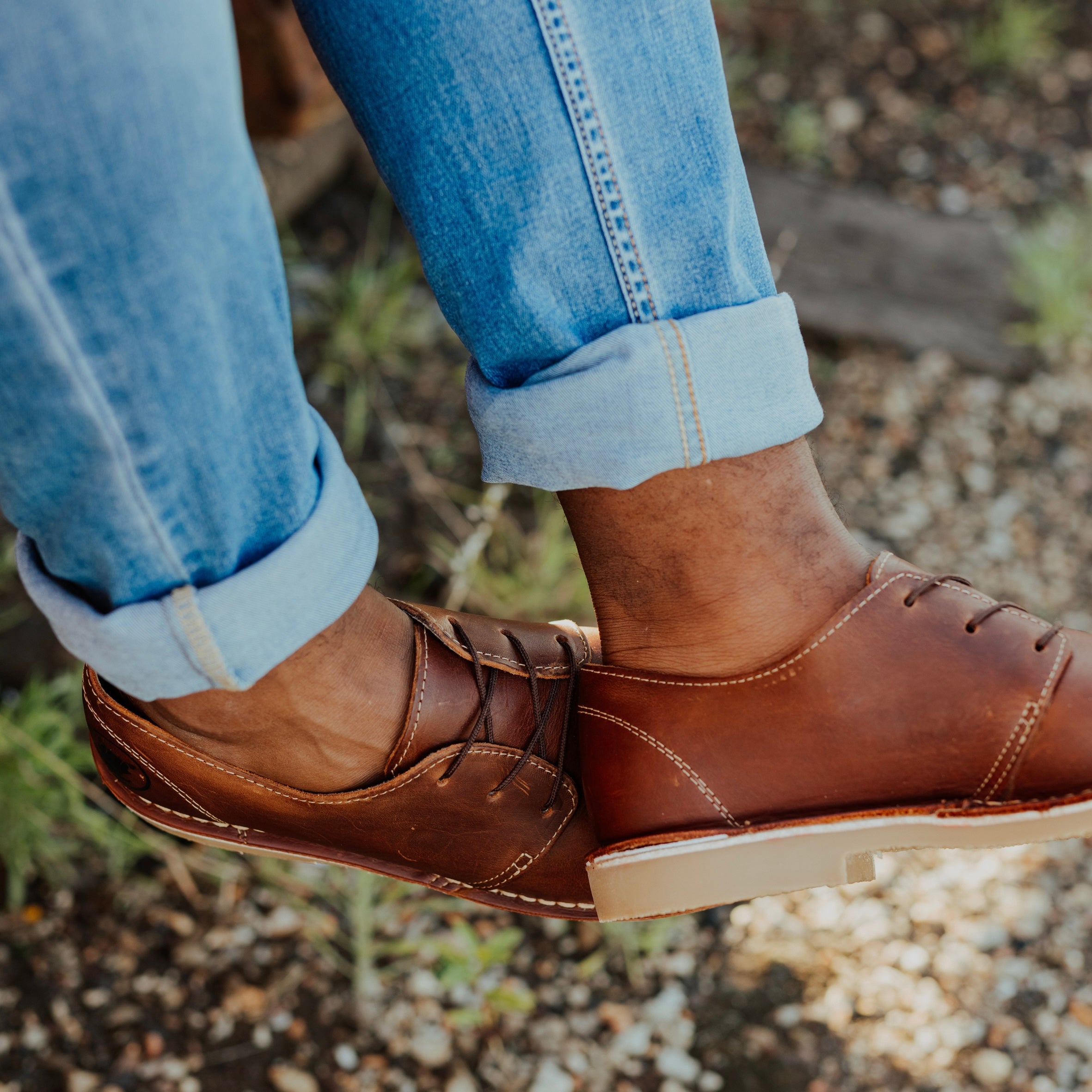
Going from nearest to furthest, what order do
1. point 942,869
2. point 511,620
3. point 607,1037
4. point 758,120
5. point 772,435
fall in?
1. point 772,435
2. point 511,620
3. point 607,1037
4. point 942,869
5. point 758,120

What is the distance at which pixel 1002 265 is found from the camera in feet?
9.21

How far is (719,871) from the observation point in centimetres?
107

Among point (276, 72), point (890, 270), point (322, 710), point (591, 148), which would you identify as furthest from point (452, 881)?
point (890, 270)

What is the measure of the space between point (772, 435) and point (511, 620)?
46 centimetres

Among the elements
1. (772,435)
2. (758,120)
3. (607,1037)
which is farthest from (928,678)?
(758,120)

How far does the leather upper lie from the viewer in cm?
100

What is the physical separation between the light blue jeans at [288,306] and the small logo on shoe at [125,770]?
0.25 meters

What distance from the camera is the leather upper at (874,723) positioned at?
39.4 inches

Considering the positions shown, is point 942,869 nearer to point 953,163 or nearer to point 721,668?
point 721,668

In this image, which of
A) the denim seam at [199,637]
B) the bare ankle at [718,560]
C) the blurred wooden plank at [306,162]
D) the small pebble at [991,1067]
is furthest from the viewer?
the blurred wooden plank at [306,162]

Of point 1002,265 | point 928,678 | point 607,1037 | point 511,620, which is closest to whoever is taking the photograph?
point 928,678

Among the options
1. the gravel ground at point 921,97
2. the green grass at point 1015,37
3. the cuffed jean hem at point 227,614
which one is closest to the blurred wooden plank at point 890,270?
the gravel ground at point 921,97

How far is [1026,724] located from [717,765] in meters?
0.32

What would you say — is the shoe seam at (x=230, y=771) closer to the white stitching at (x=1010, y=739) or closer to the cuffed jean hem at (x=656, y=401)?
the cuffed jean hem at (x=656, y=401)
